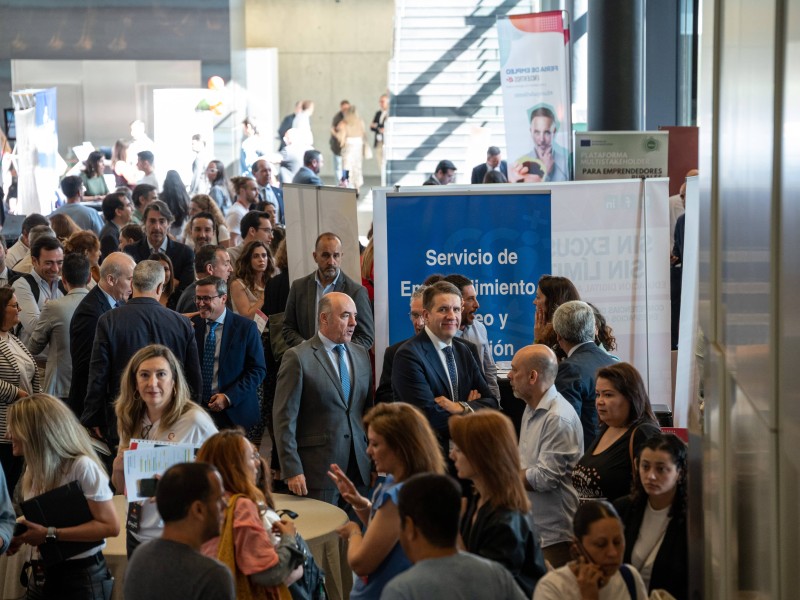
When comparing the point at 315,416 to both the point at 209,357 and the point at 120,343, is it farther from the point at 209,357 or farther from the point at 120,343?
the point at 120,343

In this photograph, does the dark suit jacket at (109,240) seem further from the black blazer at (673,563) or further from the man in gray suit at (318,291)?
the black blazer at (673,563)

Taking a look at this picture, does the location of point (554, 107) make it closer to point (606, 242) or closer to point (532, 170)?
point (532, 170)

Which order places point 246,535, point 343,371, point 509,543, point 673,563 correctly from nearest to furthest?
point 509,543, point 246,535, point 673,563, point 343,371

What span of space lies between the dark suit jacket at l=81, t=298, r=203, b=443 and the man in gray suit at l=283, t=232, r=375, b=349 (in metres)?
0.94

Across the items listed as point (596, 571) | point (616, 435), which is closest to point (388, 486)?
point (596, 571)

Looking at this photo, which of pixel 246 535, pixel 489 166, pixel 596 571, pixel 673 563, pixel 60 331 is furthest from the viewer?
pixel 489 166

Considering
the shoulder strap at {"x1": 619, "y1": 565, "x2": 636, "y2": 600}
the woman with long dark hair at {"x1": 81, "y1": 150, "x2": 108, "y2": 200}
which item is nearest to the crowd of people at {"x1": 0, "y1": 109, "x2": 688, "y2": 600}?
the shoulder strap at {"x1": 619, "y1": 565, "x2": 636, "y2": 600}

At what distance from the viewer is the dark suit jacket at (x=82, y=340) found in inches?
264

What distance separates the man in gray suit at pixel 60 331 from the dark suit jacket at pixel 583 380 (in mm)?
3180

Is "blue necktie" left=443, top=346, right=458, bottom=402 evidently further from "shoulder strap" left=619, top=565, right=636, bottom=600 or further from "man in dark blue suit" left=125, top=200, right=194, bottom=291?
"man in dark blue suit" left=125, top=200, right=194, bottom=291

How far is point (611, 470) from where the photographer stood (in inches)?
176

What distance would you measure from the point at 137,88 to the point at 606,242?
1380 cm

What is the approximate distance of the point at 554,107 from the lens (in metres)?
10.6

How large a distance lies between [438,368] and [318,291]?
5.36 ft
